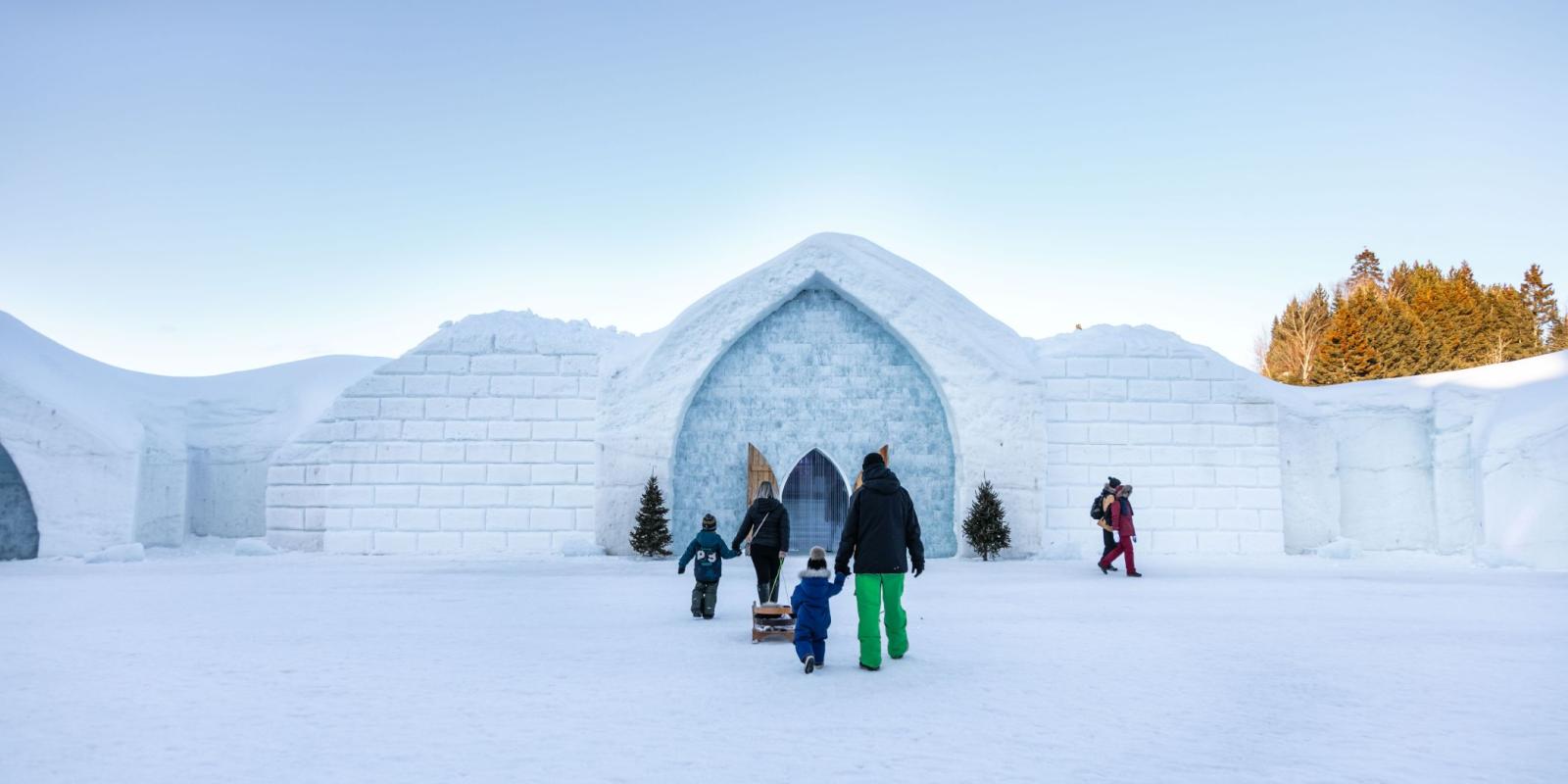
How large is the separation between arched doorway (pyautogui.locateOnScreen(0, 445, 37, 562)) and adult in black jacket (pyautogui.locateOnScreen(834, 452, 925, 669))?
63.3 ft

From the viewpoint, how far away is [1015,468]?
703 inches

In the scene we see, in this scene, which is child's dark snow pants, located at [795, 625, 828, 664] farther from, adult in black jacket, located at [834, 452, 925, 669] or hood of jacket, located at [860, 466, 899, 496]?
hood of jacket, located at [860, 466, 899, 496]

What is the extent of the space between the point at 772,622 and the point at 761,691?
6.92 feet

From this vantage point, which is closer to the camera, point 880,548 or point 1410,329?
point 880,548

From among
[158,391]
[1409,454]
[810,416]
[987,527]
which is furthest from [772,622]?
[158,391]

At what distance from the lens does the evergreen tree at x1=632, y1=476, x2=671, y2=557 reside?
1708 cm

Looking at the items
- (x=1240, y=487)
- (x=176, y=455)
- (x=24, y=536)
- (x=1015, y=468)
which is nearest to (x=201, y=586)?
(x=176, y=455)

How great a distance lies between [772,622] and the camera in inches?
311

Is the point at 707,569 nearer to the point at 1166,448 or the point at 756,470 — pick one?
the point at 756,470

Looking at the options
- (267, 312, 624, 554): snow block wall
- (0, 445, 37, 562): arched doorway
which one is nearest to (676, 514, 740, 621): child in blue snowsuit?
(267, 312, 624, 554): snow block wall

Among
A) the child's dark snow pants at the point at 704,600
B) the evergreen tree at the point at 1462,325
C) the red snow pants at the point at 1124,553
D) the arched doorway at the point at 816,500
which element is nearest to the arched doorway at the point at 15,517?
the arched doorway at the point at 816,500

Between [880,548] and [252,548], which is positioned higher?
[880,548]

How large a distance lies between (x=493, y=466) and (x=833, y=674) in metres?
13.3

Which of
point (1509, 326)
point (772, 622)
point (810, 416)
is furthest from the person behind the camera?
point (1509, 326)
